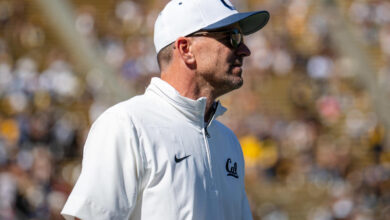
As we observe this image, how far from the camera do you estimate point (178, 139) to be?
99.3 inches

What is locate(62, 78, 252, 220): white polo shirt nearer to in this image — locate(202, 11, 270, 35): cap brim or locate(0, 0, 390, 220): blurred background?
locate(202, 11, 270, 35): cap brim

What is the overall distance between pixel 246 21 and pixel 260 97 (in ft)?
33.5

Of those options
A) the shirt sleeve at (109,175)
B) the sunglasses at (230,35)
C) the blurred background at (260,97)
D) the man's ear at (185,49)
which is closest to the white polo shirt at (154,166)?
the shirt sleeve at (109,175)

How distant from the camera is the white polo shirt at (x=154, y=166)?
2328mm

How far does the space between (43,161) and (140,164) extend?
8.23 metres

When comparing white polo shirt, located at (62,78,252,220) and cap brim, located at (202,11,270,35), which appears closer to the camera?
white polo shirt, located at (62,78,252,220)

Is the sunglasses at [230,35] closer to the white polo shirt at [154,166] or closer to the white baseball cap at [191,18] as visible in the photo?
the white baseball cap at [191,18]

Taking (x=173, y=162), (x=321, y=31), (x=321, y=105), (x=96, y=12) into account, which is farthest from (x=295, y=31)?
(x=173, y=162)

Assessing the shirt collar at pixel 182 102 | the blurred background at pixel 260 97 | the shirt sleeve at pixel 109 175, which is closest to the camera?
the shirt sleeve at pixel 109 175

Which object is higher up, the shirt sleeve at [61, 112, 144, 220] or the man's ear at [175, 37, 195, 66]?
the man's ear at [175, 37, 195, 66]

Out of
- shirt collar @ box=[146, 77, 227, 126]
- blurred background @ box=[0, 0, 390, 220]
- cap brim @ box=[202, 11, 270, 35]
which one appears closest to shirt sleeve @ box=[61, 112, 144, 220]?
shirt collar @ box=[146, 77, 227, 126]

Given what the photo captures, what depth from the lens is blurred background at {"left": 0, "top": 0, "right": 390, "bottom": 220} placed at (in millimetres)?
10312

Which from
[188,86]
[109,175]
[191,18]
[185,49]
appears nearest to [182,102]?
[188,86]

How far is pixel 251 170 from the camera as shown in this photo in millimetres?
10828
